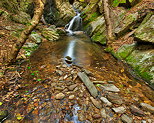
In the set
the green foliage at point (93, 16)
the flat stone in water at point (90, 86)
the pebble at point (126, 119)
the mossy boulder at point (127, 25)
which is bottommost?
the pebble at point (126, 119)

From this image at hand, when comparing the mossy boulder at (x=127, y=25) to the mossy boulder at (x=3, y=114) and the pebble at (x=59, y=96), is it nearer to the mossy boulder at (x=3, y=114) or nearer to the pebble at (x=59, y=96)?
the pebble at (x=59, y=96)

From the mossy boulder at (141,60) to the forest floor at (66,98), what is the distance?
485mm

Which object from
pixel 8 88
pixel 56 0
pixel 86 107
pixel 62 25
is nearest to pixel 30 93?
pixel 8 88

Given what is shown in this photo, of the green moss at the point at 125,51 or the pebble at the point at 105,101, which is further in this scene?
the green moss at the point at 125,51

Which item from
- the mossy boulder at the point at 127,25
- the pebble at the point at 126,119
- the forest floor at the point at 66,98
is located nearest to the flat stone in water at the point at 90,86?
Result: the forest floor at the point at 66,98

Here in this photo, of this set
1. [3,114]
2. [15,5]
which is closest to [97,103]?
[3,114]

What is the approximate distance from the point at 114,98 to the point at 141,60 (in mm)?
3031

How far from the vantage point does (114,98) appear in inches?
114

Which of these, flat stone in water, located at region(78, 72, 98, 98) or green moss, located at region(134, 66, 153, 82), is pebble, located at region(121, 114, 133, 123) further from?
green moss, located at region(134, 66, 153, 82)

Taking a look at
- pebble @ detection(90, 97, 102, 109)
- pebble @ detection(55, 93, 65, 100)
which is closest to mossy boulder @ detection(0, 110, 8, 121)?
→ pebble @ detection(55, 93, 65, 100)

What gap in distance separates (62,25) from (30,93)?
17141 millimetres

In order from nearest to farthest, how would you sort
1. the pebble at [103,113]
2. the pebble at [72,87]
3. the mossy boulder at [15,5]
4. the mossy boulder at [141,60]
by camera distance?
the pebble at [103,113] → the pebble at [72,87] → the mossy boulder at [141,60] → the mossy boulder at [15,5]

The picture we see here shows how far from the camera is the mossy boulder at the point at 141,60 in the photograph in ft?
13.2

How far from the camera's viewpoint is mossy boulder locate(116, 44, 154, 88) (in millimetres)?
4031
